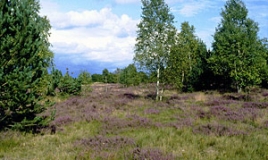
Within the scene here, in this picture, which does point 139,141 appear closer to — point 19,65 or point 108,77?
point 19,65

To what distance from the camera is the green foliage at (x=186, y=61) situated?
2336 cm

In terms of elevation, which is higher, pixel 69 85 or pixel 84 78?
pixel 84 78

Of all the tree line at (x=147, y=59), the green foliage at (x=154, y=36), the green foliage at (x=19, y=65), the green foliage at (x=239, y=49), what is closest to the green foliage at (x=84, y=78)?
the tree line at (x=147, y=59)

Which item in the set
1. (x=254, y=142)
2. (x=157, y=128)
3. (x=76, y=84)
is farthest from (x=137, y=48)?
(x=254, y=142)

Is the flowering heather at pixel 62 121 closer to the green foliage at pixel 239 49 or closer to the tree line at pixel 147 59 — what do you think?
the tree line at pixel 147 59

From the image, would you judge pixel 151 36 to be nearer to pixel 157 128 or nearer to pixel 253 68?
pixel 253 68

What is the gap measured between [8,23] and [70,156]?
5.92m

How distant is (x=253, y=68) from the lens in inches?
989

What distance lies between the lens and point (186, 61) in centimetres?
2447

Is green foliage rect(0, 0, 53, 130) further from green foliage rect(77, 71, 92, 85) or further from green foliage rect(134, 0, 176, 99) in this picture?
green foliage rect(77, 71, 92, 85)

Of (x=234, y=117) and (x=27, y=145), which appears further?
(x=234, y=117)

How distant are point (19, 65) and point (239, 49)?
2450cm

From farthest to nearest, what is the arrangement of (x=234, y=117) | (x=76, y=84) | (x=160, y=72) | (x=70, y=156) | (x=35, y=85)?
(x=76, y=84)
(x=160, y=72)
(x=234, y=117)
(x=35, y=85)
(x=70, y=156)

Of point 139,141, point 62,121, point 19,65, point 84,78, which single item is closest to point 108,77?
point 84,78
